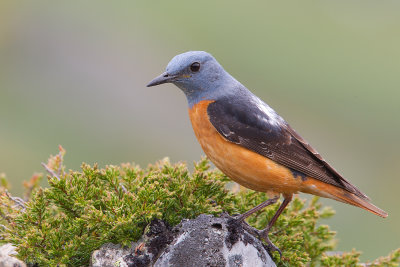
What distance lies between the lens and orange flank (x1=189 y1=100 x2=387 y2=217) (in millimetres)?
5834

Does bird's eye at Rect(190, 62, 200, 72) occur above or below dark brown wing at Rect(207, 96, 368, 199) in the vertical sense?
above

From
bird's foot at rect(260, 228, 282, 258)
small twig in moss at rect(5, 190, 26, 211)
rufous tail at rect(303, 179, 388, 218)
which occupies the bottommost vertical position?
bird's foot at rect(260, 228, 282, 258)

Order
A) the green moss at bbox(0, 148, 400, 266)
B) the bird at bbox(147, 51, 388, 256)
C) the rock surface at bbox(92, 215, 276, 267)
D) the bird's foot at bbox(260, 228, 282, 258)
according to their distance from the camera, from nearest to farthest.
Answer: the rock surface at bbox(92, 215, 276, 267) < the green moss at bbox(0, 148, 400, 266) < the bird's foot at bbox(260, 228, 282, 258) < the bird at bbox(147, 51, 388, 256)

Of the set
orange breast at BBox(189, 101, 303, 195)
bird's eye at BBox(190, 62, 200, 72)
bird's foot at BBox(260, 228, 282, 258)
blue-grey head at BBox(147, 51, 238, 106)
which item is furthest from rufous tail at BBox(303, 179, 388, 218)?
bird's eye at BBox(190, 62, 200, 72)

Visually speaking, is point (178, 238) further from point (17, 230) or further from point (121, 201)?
point (17, 230)

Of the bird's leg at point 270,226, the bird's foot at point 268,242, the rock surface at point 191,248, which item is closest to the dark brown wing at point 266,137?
the bird's leg at point 270,226

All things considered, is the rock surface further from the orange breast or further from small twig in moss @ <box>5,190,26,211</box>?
small twig in moss @ <box>5,190,26,211</box>

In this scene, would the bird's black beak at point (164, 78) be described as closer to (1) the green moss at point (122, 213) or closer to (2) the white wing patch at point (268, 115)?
(1) the green moss at point (122, 213)

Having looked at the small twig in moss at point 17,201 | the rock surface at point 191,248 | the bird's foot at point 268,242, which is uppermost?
the small twig in moss at point 17,201

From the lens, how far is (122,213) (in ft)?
17.1

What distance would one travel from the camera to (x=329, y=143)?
14.8 metres

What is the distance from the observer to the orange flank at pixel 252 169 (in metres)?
5.83

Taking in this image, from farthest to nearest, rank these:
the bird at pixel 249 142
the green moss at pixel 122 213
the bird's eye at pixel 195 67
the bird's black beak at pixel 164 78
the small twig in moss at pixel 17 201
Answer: the bird's eye at pixel 195 67
the bird's black beak at pixel 164 78
the bird at pixel 249 142
the small twig in moss at pixel 17 201
the green moss at pixel 122 213

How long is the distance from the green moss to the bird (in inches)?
12.9
